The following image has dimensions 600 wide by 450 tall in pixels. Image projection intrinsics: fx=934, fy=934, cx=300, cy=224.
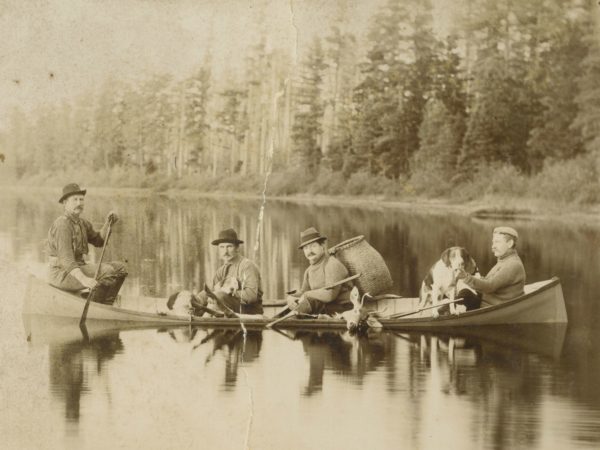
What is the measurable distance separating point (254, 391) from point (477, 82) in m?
15.9

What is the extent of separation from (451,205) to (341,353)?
38.8 ft

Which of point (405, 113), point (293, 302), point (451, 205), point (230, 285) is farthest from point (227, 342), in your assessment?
point (405, 113)

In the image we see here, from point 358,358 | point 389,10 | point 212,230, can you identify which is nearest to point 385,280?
point 358,358

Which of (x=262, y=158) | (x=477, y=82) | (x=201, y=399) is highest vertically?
(x=477, y=82)

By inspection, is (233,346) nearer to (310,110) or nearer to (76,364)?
(76,364)

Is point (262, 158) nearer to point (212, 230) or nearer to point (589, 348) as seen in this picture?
point (212, 230)

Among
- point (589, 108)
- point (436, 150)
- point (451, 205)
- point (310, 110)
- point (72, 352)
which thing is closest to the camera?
point (72, 352)

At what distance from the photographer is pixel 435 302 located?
805cm

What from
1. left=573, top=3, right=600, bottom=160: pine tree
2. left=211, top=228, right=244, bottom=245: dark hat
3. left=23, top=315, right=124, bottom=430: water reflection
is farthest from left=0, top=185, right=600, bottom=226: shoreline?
left=211, top=228, right=244, bottom=245: dark hat

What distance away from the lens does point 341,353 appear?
7.25m

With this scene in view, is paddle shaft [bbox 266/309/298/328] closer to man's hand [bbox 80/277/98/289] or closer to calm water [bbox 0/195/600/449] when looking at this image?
calm water [bbox 0/195/600/449]

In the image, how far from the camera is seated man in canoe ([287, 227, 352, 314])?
26.2ft

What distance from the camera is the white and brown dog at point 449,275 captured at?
7.80 meters

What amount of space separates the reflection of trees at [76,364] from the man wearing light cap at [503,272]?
2.95 meters
